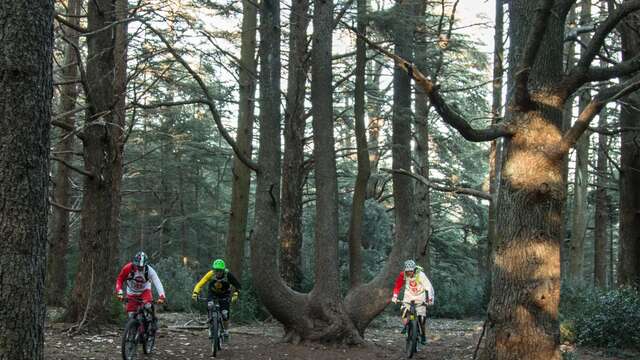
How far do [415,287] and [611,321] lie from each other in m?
3.89

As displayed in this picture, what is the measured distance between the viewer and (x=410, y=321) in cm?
1229

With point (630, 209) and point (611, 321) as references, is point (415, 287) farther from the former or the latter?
point (630, 209)

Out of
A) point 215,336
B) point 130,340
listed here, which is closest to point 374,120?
point 215,336

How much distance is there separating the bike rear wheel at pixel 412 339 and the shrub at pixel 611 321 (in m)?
3.42

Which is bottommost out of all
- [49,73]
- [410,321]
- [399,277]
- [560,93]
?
[410,321]

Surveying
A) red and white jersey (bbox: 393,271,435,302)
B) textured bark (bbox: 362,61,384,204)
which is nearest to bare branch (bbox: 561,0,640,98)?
red and white jersey (bbox: 393,271,435,302)

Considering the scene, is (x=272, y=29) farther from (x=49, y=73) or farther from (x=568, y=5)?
(x=49, y=73)

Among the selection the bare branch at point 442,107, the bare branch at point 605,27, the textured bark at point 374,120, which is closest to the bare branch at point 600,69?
the bare branch at point 605,27

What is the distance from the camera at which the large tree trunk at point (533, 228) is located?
6.69 meters

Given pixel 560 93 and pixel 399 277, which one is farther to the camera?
pixel 399 277

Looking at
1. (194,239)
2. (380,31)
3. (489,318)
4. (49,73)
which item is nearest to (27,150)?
(49,73)

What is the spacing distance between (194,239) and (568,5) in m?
26.5

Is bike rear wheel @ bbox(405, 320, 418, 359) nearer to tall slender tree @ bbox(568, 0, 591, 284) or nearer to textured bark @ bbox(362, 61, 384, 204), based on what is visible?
textured bark @ bbox(362, 61, 384, 204)

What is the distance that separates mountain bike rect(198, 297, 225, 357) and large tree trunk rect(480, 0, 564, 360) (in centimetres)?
583
